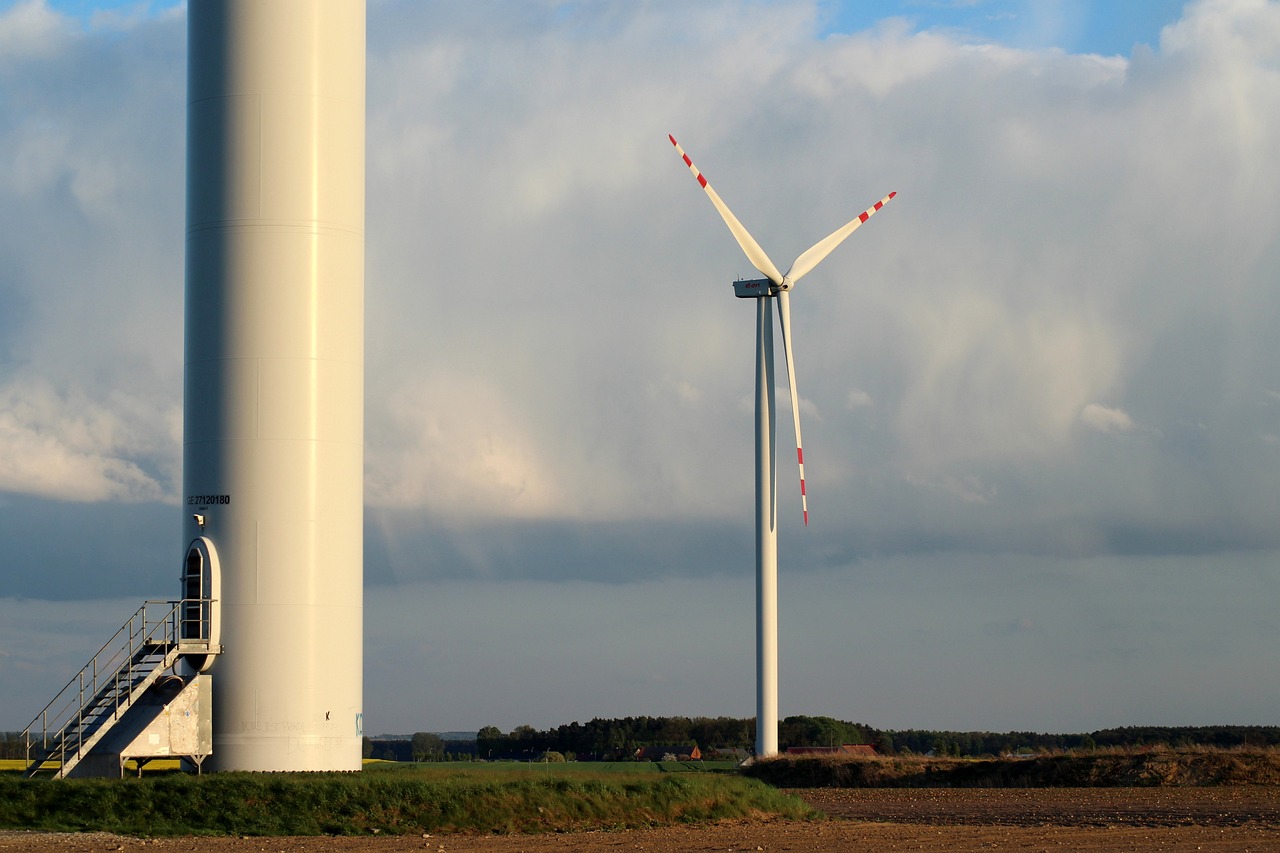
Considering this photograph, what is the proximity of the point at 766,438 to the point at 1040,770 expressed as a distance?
15.8 metres

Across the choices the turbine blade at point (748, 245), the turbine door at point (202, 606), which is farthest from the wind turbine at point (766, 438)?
the turbine door at point (202, 606)

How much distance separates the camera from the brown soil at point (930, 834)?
29438 mm

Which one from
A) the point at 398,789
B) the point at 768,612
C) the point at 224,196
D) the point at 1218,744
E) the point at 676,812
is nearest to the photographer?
the point at 398,789

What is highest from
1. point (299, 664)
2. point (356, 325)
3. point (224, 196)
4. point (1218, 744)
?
point (224, 196)

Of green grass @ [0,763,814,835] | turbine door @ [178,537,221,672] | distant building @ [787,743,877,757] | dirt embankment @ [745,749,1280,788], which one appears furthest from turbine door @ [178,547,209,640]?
distant building @ [787,743,877,757]

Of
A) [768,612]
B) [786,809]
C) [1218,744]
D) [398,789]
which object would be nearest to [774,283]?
[768,612]

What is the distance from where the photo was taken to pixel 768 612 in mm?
59750

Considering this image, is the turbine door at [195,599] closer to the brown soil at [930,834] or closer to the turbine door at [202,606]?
the turbine door at [202,606]

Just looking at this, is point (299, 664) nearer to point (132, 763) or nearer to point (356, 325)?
point (132, 763)

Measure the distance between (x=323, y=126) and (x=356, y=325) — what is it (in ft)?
16.1

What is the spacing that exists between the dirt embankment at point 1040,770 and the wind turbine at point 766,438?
276cm

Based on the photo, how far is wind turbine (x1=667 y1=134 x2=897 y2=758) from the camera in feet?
196

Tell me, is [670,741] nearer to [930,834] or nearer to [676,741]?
[676,741]

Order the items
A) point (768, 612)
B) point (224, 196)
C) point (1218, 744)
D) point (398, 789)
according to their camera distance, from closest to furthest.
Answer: point (398, 789) < point (224, 196) < point (1218, 744) < point (768, 612)
